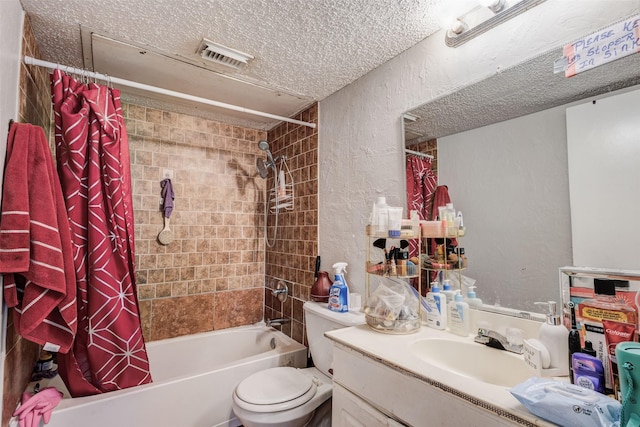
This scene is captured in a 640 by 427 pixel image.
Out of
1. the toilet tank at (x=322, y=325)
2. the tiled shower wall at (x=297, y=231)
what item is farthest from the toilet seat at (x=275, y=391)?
the tiled shower wall at (x=297, y=231)

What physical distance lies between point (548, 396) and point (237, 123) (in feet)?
8.44

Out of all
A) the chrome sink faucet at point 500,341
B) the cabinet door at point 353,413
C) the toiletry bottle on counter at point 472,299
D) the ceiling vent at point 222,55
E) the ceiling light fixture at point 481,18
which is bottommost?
the cabinet door at point 353,413

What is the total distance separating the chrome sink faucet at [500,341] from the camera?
1.02 m

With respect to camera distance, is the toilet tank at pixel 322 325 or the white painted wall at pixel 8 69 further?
the toilet tank at pixel 322 325

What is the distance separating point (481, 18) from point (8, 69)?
1819 mm

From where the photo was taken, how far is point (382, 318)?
4.07 feet

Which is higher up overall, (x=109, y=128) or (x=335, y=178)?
(x=109, y=128)

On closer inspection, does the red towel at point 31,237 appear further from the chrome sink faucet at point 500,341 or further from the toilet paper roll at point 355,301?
the chrome sink faucet at point 500,341

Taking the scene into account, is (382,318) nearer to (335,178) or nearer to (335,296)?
(335,296)

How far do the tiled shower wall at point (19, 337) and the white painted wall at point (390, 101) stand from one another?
153cm

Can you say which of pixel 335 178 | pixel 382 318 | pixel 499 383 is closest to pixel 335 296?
pixel 382 318

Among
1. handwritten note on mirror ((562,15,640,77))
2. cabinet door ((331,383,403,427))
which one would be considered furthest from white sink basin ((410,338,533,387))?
handwritten note on mirror ((562,15,640,77))

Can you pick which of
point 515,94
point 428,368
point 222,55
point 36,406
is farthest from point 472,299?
point 36,406

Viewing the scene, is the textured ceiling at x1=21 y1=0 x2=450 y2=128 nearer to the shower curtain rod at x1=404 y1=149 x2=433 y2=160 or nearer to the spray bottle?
the shower curtain rod at x1=404 y1=149 x2=433 y2=160
